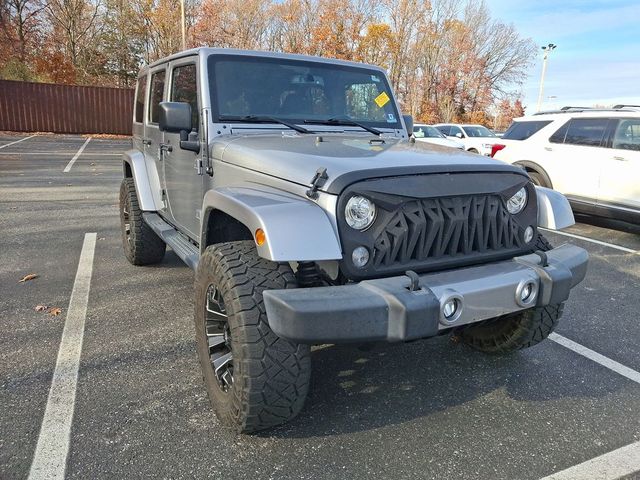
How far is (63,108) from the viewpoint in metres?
23.7

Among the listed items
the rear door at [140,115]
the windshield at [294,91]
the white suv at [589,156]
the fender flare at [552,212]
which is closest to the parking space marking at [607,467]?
the fender flare at [552,212]

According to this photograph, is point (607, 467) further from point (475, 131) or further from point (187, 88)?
point (475, 131)

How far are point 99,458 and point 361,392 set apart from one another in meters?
1.41

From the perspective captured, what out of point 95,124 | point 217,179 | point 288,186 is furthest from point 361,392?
point 95,124

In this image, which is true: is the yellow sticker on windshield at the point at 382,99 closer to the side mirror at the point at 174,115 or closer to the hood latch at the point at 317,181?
the side mirror at the point at 174,115

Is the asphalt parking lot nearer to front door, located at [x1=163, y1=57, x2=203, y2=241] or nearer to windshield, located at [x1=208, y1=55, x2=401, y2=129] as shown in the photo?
front door, located at [x1=163, y1=57, x2=203, y2=241]

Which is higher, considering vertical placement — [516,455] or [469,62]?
[469,62]

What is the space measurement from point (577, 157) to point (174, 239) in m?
6.24

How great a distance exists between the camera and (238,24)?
1380 inches

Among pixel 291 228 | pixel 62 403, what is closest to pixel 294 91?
→ pixel 291 228

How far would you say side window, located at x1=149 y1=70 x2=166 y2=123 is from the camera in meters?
4.32

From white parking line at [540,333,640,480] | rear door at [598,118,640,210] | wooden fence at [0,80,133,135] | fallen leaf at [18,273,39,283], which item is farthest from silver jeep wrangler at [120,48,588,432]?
wooden fence at [0,80,133,135]

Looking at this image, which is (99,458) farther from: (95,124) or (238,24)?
(238,24)

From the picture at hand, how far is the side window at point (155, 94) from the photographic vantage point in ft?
14.2
